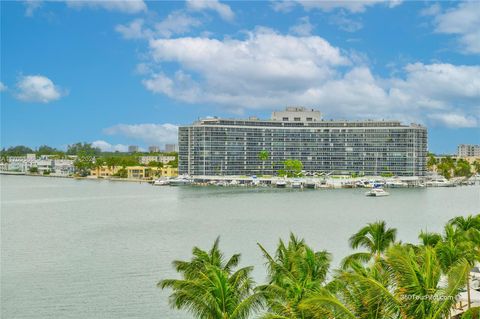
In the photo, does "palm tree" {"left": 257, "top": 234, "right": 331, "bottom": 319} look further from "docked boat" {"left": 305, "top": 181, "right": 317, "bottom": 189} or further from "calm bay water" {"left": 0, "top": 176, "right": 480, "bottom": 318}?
"docked boat" {"left": 305, "top": 181, "right": 317, "bottom": 189}

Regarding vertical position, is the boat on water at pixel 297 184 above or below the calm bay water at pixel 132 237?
above

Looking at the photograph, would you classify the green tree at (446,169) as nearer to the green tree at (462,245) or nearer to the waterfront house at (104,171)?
the waterfront house at (104,171)

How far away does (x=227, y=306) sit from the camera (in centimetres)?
1144

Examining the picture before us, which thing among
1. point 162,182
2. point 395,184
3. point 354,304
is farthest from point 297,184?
point 354,304

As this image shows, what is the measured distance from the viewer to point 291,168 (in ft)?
469

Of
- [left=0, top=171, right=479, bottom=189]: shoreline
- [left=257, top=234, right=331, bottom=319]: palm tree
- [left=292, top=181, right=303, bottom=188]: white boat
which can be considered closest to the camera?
[left=257, top=234, right=331, bottom=319]: palm tree

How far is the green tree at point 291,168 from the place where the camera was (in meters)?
139

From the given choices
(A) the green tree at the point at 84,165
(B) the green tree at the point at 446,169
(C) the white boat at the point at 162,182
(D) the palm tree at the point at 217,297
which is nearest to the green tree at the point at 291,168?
(C) the white boat at the point at 162,182

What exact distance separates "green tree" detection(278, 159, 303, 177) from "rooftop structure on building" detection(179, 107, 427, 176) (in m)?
3.51

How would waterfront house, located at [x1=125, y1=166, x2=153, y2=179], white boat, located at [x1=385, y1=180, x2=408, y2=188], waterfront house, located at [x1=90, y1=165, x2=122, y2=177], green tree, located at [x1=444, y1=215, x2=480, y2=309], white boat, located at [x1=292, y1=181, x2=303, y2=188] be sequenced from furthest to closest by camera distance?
waterfront house, located at [x1=90, y1=165, x2=122, y2=177], waterfront house, located at [x1=125, y1=166, x2=153, y2=179], white boat, located at [x1=385, y1=180, x2=408, y2=188], white boat, located at [x1=292, y1=181, x2=303, y2=188], green tree, located at [x1=444, y1=215, x2=480, y2=309]

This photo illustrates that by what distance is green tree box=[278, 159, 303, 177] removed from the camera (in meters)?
139

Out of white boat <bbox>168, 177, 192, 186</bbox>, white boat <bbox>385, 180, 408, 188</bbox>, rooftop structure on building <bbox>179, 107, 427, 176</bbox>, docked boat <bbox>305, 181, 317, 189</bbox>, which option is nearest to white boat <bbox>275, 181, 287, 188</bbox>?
docked boat <bbox>305, 181, 317, 189</bbox>

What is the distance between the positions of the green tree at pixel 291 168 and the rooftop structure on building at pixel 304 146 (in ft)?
11.5

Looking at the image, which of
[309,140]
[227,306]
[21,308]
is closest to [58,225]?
[21,308]
